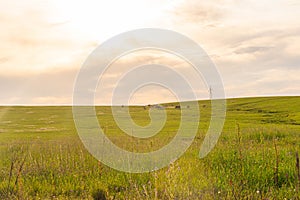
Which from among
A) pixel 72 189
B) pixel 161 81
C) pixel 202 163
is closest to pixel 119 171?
pixel 72 189

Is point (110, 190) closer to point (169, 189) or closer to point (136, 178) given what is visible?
point (136, 178)

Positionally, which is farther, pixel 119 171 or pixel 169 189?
pixel 119 171

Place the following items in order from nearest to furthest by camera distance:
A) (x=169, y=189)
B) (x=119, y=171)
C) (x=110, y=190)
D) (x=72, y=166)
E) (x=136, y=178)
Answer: (x=169, y=189) → (x=110, y=190) → (x=136, y=178) → (x=119, y=171) → (x=72, y=166)

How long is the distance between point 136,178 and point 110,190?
30.2 inches

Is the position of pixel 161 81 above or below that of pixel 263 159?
above

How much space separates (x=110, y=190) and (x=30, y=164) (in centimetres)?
324

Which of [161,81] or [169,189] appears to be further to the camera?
[161,81]

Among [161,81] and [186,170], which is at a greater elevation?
[161,81]

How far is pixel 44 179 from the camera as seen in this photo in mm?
8062

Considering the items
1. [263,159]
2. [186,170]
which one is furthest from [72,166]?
[263,159]

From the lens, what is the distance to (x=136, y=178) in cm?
767

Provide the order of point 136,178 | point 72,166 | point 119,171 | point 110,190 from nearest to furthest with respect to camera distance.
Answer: point 110,190 → point 136,178 → point 119,171 → point 72,166

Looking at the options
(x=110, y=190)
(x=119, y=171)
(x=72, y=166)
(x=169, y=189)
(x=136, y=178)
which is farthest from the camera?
(x=72, y=166)

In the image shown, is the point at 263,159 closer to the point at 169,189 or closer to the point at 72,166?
the point at 169,189
